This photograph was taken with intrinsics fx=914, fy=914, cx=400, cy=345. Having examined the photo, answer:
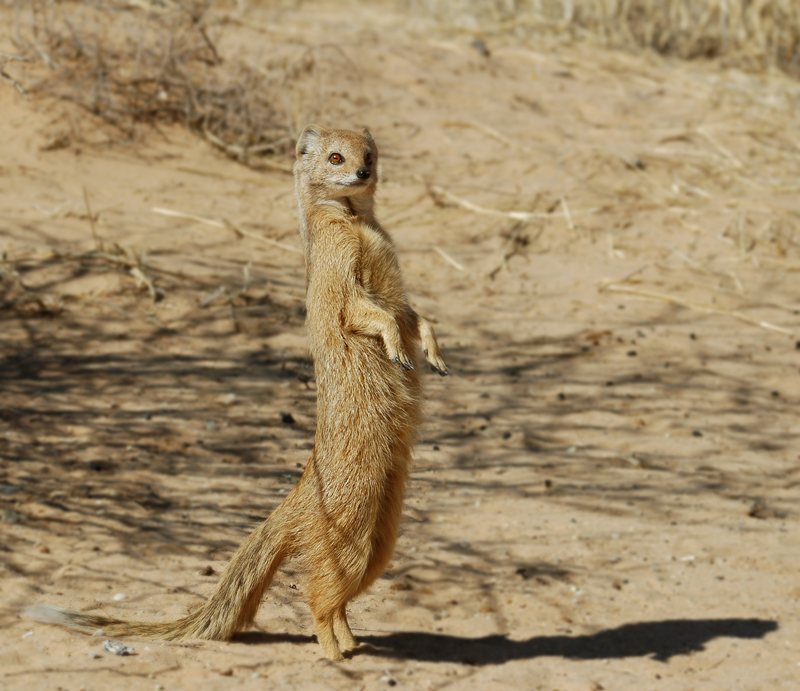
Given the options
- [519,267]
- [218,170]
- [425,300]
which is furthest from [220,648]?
[218,170]

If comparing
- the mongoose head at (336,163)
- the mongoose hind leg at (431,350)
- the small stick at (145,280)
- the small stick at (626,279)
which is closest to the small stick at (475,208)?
the small stick at (626,279)

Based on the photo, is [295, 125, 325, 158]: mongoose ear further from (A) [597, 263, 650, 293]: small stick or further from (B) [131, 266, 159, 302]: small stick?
(A) [597, 263, 650, 293]: small stick

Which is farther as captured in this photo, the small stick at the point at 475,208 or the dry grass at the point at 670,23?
the dry grass at the point at 670,23

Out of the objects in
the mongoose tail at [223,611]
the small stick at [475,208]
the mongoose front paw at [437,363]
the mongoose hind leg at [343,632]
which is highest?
the mongoose front paw at [437,363]

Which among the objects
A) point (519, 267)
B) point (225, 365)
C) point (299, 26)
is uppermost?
point (299, 26)

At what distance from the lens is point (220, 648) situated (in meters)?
3.31

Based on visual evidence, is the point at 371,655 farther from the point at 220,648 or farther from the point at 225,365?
the point at 225,365

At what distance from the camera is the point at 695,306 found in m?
6.40

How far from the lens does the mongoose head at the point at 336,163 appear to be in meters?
3.50

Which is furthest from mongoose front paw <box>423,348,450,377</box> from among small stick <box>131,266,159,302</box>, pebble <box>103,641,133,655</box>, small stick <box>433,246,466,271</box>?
small stick <box>433,246,466,271</box>

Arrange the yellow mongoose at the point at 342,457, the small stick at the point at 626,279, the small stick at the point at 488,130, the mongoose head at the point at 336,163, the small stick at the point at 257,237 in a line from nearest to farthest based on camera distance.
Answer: the yellow mongoose at the point at 342,457, the mongoose head at the point at 336,163, the small stick at the point at 257,237, the small stick at the point at 626,279, the small stick at the point at 488,130

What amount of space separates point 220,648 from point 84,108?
5.27m

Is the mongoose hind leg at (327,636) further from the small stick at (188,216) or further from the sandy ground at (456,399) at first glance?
the small stick at (188,216)

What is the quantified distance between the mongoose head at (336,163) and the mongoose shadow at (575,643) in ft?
5.77
